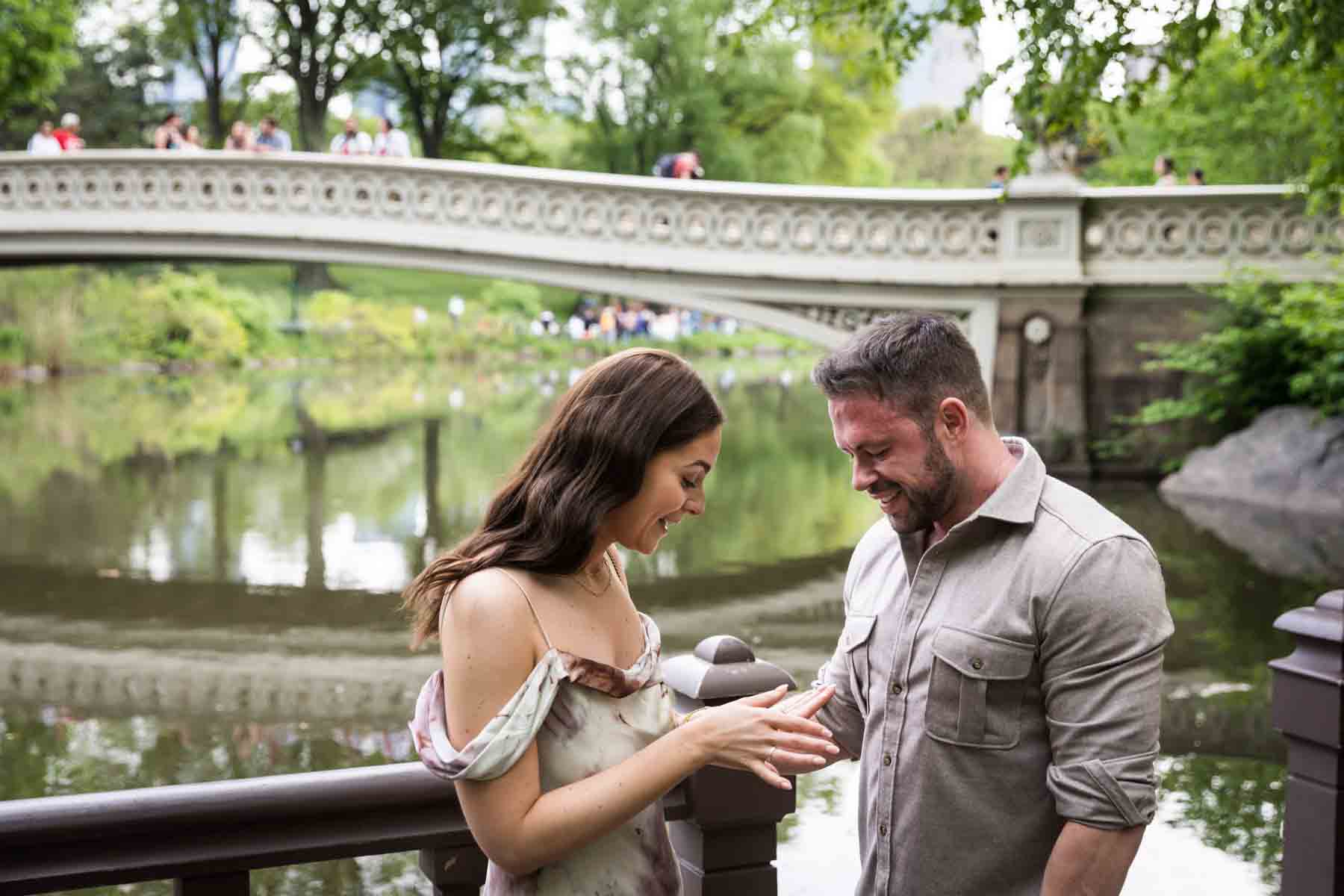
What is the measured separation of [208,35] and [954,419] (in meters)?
42.8

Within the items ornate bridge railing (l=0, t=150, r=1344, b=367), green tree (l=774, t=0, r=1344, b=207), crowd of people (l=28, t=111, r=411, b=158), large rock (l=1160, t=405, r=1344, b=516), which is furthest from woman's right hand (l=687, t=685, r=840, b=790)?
crowd of people (l=28, t=111, r=411, b=158)

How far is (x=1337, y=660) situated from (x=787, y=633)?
727cm

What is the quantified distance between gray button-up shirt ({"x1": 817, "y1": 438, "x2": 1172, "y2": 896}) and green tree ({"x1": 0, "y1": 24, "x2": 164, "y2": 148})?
47.8 metres

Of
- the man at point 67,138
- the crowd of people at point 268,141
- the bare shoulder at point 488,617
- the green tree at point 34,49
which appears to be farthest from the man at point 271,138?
the bare shoulder at point 488,617

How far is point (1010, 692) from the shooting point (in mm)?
2197

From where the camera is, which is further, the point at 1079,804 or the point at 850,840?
the point at 850,840

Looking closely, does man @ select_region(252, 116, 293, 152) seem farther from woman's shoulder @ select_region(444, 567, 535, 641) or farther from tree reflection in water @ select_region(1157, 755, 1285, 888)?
woman's shoulder @ select_region(444, 567, 535, 641)

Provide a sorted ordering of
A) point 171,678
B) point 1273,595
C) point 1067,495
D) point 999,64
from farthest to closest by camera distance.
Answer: point 1273,595 < point 999,64 < point 171,678 < point 1067,495

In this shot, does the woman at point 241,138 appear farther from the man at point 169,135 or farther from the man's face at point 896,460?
the man's face at point 896,460

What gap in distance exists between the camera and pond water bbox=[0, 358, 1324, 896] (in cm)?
622

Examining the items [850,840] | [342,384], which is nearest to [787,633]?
[850,840]

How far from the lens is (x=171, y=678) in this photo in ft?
28.3

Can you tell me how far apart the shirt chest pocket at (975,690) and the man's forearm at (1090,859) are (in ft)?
0.53

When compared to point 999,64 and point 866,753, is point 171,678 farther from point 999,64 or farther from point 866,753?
point 866,753
